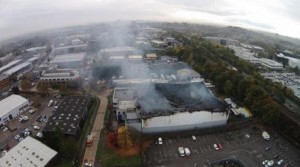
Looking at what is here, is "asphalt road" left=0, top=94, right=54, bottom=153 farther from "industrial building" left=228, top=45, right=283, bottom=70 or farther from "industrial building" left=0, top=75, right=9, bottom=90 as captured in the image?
"industrial building" left=228, top=45, right=283, bottom=70

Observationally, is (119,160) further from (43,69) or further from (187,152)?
(43,69)

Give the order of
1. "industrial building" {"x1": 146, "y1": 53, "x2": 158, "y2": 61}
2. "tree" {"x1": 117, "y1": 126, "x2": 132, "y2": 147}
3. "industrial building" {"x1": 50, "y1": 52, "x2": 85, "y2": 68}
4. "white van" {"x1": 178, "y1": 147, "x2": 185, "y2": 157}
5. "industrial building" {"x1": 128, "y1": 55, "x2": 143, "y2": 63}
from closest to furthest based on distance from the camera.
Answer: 1. "white van" {"x1": 178, "y1": 147, "x2": 185, "y2": 157}
2. "tree" {"x1": 117, "y1": 126, "x2": 132, "y2": 147}
3. "industrial building" {"x1": 50, "y1": 52, "x2": 85, "y2": 68}
4. "industrial building" {"x1": 128, "y1": 55, "x2": 143, "y2": 63}
5. "industrial building" {"x1": 146, "y1": 53, "x2": 158, "y2": 61}

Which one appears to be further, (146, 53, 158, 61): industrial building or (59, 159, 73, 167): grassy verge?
(146, 53, 158, 61): industrial building

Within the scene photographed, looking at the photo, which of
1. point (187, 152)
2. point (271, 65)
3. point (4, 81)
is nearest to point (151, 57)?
point (271, 65)

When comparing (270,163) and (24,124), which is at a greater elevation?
(270,163)

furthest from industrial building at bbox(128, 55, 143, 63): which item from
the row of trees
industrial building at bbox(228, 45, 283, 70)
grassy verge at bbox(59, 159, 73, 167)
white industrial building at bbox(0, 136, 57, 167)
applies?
grassy verge at bbox(59, 159, 73, 167)

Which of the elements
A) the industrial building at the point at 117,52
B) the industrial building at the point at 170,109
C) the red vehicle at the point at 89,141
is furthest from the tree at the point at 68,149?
the industrial building at the point at 117,52

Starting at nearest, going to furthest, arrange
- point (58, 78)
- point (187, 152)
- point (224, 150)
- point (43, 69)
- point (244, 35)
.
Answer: point (187, 152) < point (224, 150) < point (58, 78) < point (43, 69) < point (244, 35)
